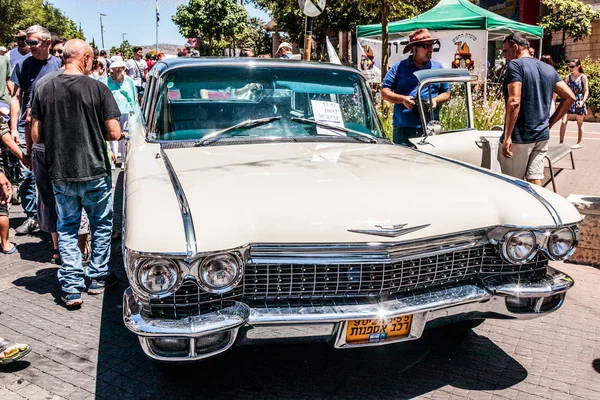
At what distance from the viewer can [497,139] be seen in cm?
598

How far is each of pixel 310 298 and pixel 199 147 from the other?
61.5 inches

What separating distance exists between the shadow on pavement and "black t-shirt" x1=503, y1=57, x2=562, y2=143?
251 cm

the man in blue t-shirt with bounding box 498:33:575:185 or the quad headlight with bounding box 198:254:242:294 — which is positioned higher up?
the man in blue t-shirt with bounding box 498:33:575:185

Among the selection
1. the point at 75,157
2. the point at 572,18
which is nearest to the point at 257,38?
the point at 572,18

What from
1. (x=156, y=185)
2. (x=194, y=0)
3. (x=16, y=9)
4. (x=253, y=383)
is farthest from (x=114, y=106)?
(x=16, y=9)

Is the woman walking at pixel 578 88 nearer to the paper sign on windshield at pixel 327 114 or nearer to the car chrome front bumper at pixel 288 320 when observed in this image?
the paper sign on windshield at pixel 327 114

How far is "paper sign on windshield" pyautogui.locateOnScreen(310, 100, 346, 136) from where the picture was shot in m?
4.36

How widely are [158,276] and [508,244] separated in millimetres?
1819

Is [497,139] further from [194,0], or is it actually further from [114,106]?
[194,0]

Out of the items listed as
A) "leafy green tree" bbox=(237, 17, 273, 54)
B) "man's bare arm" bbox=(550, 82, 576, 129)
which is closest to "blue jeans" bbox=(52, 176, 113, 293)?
"man's bare arm" bbox=(550, 82, 576, 129)

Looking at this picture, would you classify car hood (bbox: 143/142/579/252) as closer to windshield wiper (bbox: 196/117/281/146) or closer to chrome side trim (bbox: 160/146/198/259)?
chrome side trim (bbox: 160/146/198/259)

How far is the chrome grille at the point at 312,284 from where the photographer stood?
274cm

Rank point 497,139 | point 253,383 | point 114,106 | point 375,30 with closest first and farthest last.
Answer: point 253,383
point 114,106
point 497,139
point 375,30

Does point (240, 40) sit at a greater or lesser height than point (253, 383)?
greater
